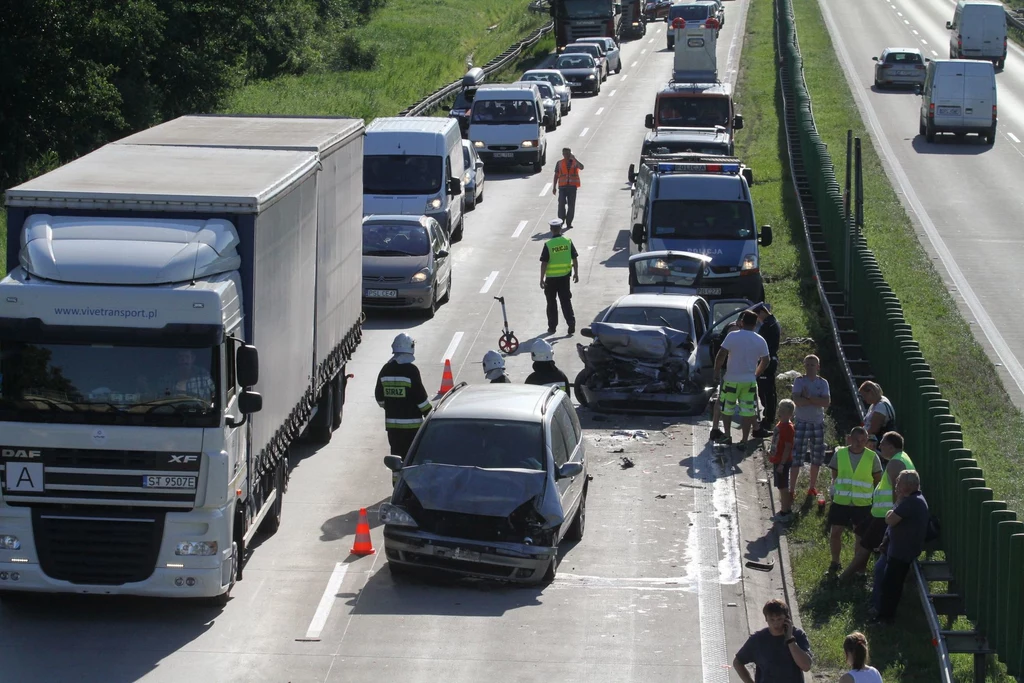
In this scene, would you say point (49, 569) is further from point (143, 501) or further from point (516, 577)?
point (516, 577)

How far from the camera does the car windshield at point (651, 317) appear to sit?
62.6 ft

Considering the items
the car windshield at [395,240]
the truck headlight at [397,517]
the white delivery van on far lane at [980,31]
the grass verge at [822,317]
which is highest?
the white delivery van on far lane at [980,31]

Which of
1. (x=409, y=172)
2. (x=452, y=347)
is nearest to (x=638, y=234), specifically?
(x=452, y=347)

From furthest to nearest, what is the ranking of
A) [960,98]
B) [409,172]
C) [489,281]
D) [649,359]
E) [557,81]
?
[557,81] < [960,98] < [409,172] < [489,281] < [649,359]

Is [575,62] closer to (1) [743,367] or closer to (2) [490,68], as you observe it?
(2) [490,68]

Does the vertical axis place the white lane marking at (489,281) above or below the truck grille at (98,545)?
below

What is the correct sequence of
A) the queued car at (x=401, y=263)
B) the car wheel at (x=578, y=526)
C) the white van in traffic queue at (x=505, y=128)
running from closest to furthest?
the car wheel at (x=578, y=526)
the queued car at (x=401, y=263)
the white van in traffic queue at (x=505, y=128)

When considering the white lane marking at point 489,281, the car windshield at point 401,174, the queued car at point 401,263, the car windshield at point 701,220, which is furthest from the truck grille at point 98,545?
the car windshield at point 401,174

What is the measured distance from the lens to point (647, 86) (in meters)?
57.4

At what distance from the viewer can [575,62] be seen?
55.8 meters

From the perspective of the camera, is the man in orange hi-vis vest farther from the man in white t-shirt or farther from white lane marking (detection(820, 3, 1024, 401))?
the man in white t-shirt

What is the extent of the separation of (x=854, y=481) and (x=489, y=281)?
47.5ft

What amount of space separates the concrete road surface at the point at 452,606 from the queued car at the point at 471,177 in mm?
14165

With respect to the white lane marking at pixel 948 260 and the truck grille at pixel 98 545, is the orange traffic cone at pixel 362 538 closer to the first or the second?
the truck grille at pixel 98 545
